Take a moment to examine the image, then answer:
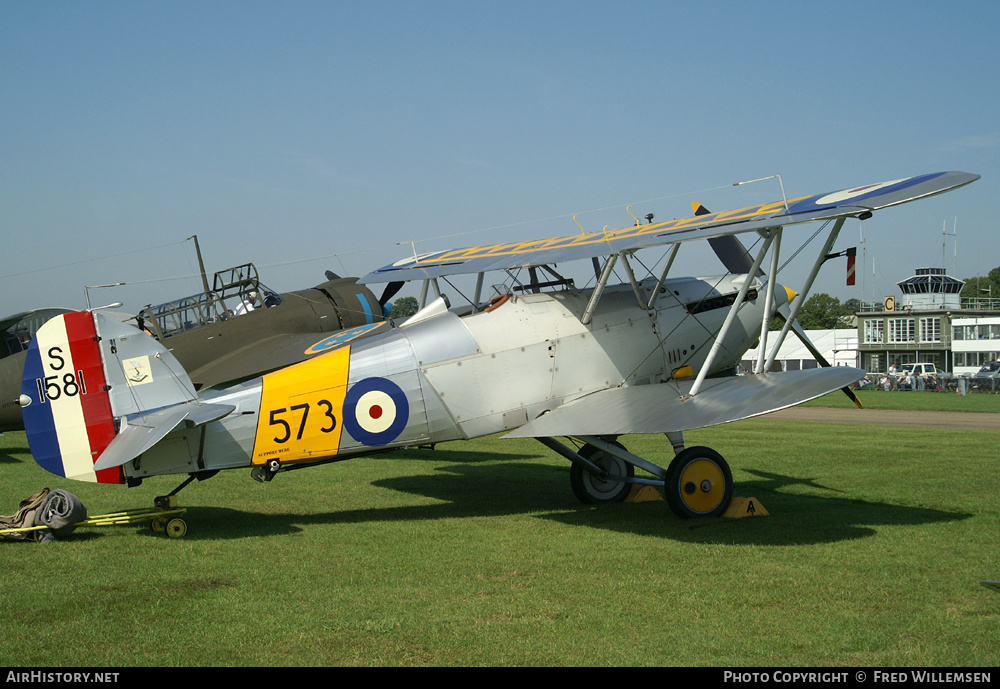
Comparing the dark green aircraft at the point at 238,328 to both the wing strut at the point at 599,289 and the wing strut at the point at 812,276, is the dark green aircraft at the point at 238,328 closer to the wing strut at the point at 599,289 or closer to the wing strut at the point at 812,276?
the wing strut at the point at 599,289

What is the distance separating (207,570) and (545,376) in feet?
12.7

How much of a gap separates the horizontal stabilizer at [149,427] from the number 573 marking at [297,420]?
439 mm

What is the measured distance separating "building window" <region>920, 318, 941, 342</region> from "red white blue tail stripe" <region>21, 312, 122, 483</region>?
60.7 meters

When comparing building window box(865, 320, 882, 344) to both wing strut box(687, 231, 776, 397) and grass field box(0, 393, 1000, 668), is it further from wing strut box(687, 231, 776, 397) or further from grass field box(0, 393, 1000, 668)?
wing strut box(687, 231, 776, 397)

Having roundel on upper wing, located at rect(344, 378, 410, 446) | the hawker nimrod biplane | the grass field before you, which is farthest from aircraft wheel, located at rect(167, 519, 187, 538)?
roundel on upper wing, located at rect(344, 378, 410, 446)

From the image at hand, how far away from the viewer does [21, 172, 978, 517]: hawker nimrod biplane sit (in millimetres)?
7289

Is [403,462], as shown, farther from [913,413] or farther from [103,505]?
[913,413]

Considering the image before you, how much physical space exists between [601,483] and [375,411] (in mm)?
3001

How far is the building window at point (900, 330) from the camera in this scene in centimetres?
5872

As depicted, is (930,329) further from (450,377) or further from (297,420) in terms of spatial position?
(297,420)

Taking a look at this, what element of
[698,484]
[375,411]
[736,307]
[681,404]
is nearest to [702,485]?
[698,484]

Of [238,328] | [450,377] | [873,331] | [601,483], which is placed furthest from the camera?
[873,331]

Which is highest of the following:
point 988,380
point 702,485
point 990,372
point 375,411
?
point 375,411

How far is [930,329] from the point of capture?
58.1 metres
